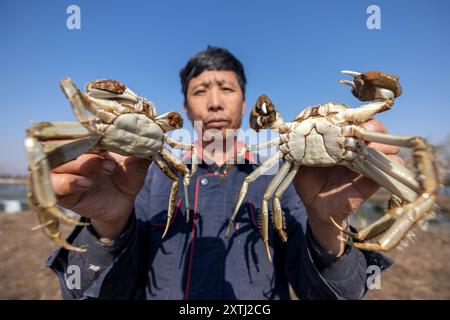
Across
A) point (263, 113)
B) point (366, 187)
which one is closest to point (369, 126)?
point (366, 187)

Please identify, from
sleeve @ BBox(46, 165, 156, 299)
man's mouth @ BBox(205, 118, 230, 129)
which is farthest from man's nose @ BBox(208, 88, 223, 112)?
sleeve @ BBox(46, 165, 156, 299)

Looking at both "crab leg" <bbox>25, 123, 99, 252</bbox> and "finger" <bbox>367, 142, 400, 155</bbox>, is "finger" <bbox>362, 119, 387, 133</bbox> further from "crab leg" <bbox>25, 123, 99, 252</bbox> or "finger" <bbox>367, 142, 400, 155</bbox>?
"crab leg" <bbox>25, 123, 99, 252</bbox>

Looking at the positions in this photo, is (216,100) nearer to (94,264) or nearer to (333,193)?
(333,193)

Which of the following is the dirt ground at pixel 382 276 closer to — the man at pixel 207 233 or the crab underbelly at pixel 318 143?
the man at pixel 207 233

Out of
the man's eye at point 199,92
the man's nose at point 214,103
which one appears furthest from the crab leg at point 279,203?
the man's eye at point 199,92
